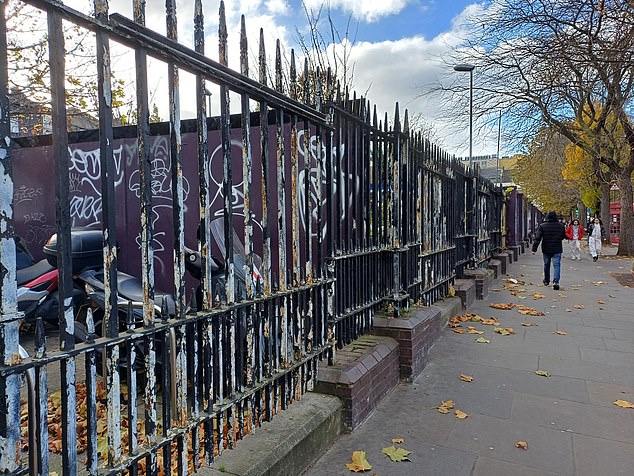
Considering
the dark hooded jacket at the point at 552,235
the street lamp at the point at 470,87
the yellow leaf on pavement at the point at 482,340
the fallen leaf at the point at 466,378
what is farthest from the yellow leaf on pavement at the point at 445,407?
the street lamp at the point at 470,87

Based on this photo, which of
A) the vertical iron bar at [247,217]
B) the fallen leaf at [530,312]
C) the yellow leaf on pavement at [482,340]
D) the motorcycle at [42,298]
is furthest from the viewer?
the fallen leaf at [530,312]

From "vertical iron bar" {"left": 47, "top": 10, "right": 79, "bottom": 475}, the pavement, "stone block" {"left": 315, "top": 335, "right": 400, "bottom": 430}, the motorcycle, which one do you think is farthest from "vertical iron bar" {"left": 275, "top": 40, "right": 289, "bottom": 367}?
the motorcycle

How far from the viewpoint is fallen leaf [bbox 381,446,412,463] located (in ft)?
10.2

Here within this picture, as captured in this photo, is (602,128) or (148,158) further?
(602,128)

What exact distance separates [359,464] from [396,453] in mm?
316

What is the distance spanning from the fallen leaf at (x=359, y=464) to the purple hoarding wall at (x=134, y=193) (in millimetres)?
2544

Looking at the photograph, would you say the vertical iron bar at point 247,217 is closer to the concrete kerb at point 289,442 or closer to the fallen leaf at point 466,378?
the concrete kerb at point 289,442

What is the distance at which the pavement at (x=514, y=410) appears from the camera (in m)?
3.08

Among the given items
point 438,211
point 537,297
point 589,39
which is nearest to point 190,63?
point 438,211

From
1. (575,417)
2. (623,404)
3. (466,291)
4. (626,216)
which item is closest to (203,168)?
(575,417)

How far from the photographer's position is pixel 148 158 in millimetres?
1942

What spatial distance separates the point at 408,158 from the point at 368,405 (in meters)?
2.74

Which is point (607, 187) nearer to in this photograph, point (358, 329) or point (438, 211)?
point (438, 211)

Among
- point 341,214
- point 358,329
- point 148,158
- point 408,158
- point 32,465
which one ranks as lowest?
point 358,329
